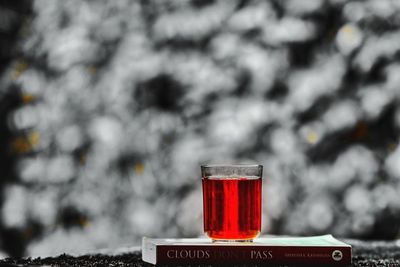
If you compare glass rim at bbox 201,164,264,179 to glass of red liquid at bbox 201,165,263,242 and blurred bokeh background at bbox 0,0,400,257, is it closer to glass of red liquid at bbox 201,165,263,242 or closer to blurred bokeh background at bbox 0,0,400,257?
glass of red liquid at bbox 201,165,263,242

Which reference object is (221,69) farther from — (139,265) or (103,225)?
(139,265)

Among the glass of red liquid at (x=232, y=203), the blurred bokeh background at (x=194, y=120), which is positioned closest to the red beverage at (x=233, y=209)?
the glass of red liquid at (x=232, y=203)

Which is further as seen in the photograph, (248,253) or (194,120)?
(194,120)

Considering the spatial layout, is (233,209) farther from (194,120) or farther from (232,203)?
(194,120)

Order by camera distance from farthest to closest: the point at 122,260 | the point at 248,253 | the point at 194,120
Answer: the point at 194,120, the point at 122,260, the point at 248,253

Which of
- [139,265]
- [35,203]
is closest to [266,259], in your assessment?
[139,265]

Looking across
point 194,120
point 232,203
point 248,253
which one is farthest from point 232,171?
point 194,120

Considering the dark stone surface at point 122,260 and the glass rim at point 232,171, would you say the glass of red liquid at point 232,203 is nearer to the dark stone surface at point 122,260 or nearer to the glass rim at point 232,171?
the glass rim at point 232,171
